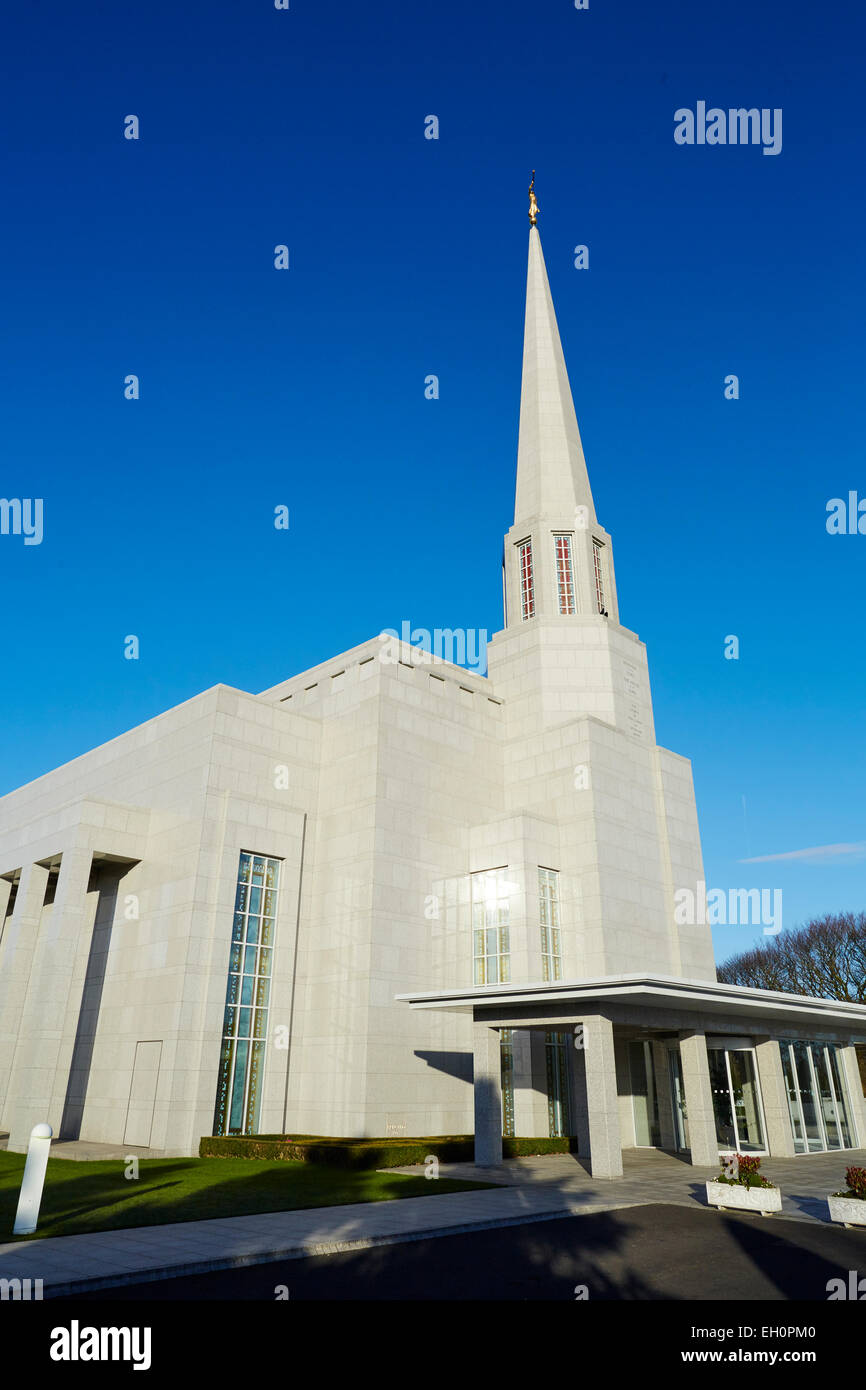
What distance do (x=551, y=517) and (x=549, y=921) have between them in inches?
811

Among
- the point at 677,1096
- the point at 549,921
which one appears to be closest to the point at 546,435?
the point at 549,921

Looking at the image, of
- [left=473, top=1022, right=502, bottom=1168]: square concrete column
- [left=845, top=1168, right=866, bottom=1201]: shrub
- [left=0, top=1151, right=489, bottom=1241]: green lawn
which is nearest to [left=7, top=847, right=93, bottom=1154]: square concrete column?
[left=0, top=1151, right=489, bottom=1241]: green lawn

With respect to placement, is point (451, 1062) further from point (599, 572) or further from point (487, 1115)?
point (599, 572)

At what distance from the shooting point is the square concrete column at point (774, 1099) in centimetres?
2748

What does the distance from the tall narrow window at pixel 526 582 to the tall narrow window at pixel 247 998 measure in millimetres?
18271

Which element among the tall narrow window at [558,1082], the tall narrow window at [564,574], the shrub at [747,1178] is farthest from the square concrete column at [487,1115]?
the tall narrow window at [564,574]

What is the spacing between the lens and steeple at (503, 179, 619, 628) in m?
42.4

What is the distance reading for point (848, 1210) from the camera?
15.2 meters

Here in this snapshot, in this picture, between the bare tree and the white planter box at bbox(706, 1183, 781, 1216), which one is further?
the bare tree

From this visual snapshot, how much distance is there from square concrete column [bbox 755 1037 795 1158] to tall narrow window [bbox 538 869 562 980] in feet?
24.0

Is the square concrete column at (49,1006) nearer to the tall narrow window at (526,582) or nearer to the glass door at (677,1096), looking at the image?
the glass door at (677,1096)

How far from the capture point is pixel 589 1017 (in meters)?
22.3

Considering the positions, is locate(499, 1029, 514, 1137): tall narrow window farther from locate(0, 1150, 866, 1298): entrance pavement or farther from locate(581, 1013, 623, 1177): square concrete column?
locate(581, 1013, 623, 1177): square concrete column
